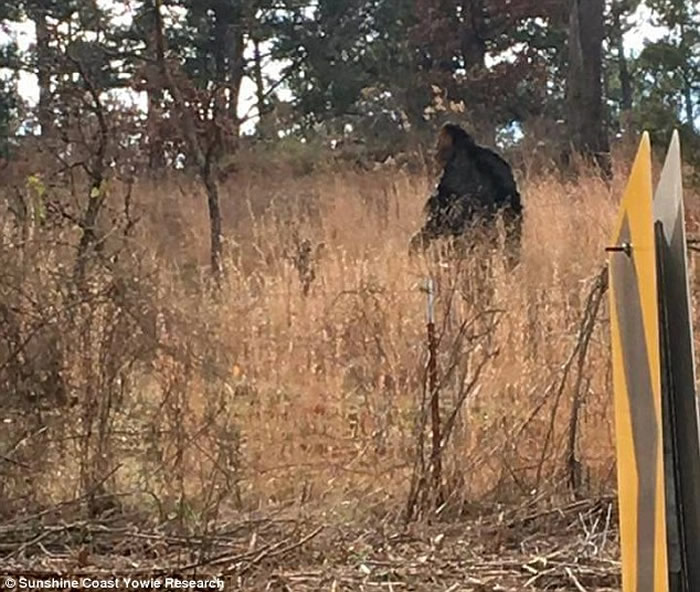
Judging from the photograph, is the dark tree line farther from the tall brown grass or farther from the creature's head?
the tall brown grass

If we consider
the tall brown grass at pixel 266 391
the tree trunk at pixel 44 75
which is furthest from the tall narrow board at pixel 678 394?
the tree trunk at pixel 44 75

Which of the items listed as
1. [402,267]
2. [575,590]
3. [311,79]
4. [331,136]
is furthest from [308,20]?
[575,590]

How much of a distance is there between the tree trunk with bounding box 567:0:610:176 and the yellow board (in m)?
9.59

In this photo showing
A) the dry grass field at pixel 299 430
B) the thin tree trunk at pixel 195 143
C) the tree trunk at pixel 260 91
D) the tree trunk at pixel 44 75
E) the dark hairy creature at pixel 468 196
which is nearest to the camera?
the dry grass field at pixel 299 430

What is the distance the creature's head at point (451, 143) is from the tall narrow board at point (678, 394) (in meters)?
6.52

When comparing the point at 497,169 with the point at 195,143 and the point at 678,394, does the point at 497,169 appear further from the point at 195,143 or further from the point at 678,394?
the point at 678,394

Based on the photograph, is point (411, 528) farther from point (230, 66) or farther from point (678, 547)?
point (230, 66)

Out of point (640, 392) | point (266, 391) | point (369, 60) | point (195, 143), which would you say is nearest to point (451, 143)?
point (195, 143)

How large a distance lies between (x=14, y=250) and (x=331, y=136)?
12.4 meters

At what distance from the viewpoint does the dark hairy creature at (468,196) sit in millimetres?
6133

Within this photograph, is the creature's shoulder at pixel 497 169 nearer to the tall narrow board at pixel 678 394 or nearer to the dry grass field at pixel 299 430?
the dry grass field at pixel 299 430

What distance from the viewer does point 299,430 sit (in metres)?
4.07

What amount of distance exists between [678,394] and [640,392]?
0.08 meters

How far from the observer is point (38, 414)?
358 centimetres
